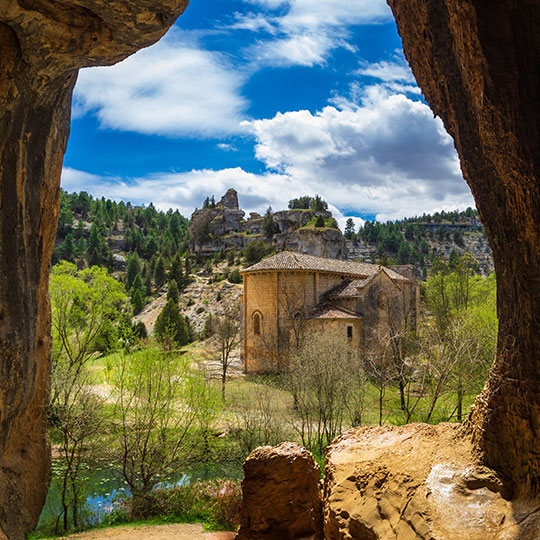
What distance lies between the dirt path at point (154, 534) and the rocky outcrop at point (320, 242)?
2314 inches

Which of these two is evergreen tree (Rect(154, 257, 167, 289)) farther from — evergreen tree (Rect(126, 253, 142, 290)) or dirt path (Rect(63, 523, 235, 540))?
dirt path (Rect(63, 523, 235, 540))

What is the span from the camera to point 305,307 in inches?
1250

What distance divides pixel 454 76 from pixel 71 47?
6.33m

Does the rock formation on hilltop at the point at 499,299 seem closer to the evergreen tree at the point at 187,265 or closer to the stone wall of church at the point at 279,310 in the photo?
the stone wall of church at the point at 279,310

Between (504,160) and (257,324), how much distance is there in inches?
1147

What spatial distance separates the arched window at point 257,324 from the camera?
33125mm

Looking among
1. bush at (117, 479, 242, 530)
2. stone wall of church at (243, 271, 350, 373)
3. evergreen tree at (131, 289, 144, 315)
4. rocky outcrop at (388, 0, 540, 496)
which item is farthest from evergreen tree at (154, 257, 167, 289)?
rocky outcrop at (388, 0, 540, 496)

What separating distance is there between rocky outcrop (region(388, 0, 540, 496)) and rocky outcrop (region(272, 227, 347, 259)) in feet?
211

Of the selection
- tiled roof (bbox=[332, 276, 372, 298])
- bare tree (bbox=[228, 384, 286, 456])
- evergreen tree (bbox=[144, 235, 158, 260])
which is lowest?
bare tree (bbox=[228, 384, 286, 456])

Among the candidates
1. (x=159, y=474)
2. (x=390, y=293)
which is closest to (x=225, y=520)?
(x=159, y=474)

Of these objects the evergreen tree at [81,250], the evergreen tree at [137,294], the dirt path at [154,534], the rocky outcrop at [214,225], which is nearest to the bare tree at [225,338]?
the dirt path at [154,534]

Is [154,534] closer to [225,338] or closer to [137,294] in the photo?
[225,338]

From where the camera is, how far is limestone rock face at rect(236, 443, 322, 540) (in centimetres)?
807

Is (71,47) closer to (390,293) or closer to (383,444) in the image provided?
(383,444)
